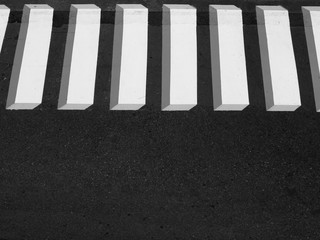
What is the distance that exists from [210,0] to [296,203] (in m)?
3.82

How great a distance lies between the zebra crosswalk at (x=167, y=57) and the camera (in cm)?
631

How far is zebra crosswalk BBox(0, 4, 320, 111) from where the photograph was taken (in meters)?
6.31

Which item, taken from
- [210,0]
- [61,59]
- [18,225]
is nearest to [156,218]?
[18,225]

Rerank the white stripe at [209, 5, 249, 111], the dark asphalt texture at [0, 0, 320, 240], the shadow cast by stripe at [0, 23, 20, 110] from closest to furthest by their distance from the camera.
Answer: the dark asphalt texture at [0, 0, 320, 240] < the white stripe at [209, 5, 249, 111] < the shadow cast by stripe at [0, 23, 20, 110]

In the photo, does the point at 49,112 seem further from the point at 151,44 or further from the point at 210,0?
the point at 210,0

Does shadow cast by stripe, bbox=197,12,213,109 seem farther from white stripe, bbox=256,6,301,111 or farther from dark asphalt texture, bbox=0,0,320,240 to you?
white stripe, bbox=256,6,301,111

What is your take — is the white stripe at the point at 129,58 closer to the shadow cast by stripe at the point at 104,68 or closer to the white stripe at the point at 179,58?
the shadow cast by stripe at the point at 104,68

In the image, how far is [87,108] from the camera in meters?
6.30

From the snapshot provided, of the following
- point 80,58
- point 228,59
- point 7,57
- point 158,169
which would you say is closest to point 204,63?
point 228,59

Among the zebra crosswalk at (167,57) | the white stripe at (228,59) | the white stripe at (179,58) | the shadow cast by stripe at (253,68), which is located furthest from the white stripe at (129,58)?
the shadow cast by stripe at (253,68)

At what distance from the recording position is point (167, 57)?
6562mm

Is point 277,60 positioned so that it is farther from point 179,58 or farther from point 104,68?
point 104,68

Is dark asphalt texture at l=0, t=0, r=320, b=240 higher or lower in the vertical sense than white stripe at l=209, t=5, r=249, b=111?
lower

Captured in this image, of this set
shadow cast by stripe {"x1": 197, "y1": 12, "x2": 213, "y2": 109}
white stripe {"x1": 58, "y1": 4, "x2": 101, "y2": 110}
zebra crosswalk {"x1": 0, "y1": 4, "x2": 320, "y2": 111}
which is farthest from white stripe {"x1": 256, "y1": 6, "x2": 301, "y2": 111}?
white stripe {"x1": 58, "y1": 4, "x2": 101, "y2": 110}
